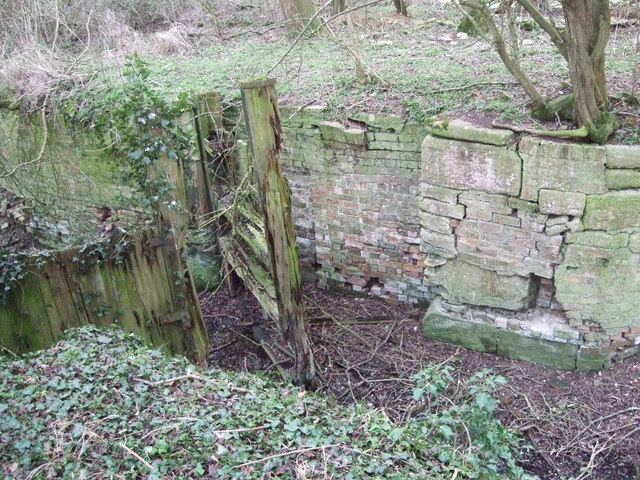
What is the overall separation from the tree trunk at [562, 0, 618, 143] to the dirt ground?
2.14 m

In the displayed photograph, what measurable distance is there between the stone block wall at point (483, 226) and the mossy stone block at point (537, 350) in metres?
0.01

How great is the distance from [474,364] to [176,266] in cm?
282

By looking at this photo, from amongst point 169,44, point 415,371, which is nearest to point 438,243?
point 415,371

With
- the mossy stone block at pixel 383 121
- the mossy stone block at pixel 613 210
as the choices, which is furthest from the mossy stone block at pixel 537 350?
the mossy stone block at pixel 383 121

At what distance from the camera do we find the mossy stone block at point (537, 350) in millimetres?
5145

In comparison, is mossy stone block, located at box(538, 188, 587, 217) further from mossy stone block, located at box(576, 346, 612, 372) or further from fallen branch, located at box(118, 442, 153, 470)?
fallen branch, located at box(118, 442, 153, 470)

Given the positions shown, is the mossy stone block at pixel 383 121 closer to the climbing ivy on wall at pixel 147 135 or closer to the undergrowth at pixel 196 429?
the climbing ivy on wall at pixel 147 135

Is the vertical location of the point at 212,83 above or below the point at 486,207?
above

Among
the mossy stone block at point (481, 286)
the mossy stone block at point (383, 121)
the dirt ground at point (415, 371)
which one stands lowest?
the dirt ground at point (415, 371)

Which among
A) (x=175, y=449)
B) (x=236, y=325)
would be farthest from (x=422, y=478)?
(x=236, y=325)

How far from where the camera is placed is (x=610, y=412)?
4680mm

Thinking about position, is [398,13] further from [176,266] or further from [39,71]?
[176,266]

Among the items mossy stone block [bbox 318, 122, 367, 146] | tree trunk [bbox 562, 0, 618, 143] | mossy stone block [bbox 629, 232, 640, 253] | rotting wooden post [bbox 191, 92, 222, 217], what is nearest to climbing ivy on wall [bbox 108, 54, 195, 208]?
mossy stone block [bbox 318, 122, 367, 146]

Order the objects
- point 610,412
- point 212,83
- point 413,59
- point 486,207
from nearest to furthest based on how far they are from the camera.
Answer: point 610,412 < point 486,207 < point 413,59 < point 212,83
